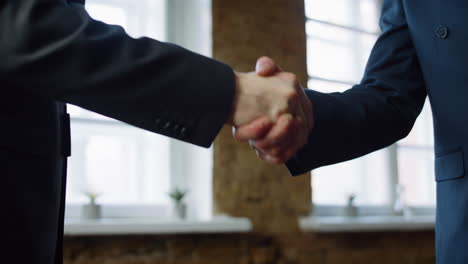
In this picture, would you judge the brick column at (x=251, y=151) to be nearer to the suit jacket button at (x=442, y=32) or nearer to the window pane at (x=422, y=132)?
the window pane at (x=422, y=132)

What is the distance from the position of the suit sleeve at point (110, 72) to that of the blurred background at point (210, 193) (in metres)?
1.38

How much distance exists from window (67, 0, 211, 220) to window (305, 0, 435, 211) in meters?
0.90

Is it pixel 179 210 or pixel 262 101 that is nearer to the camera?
pixel 262 101

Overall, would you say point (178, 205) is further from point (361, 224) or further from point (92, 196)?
point (361, 224)

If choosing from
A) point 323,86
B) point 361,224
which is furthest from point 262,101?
point 323,86

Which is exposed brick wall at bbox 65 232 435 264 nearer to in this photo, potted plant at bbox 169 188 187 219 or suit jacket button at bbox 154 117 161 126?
potted plant at bbox 169 188 187 219

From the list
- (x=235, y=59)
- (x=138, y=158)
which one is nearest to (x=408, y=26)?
(x=235, y=59)

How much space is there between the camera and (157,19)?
9.40 feet

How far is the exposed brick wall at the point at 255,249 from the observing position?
7.77 ft

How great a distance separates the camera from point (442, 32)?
4.22 feet

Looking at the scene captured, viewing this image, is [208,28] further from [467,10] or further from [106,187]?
[467,10]

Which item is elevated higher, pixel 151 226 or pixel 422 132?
pixel 422 132

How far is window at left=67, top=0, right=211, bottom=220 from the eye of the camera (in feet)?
8.56

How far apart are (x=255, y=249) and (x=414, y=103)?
146cm
